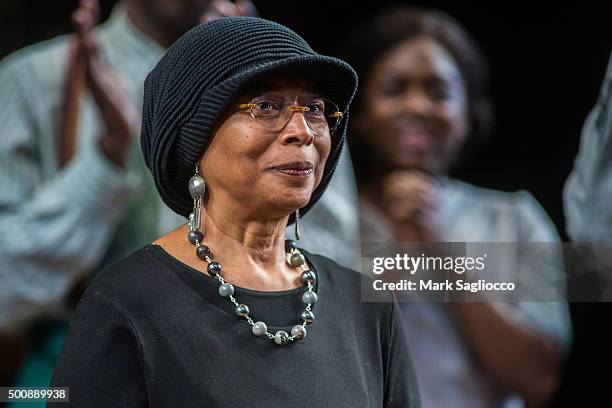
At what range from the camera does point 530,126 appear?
265 cm

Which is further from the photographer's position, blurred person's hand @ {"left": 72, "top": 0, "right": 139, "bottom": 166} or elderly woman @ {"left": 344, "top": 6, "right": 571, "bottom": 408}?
elderly woman @ {"left": 344, "top": 6, "right": 571, "bottom": 408}

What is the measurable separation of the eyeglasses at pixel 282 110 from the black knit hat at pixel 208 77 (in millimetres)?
37

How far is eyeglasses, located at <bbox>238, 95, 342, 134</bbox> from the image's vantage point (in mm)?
1407

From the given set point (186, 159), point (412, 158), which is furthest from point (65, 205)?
point (186, 159)

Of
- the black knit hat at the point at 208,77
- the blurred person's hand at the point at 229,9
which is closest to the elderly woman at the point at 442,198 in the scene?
the blurred person's hand at the point at 229,9

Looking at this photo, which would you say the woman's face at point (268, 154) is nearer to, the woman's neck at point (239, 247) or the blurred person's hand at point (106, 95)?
the woman's neck at point (239, 247)

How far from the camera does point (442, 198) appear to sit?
106 inches

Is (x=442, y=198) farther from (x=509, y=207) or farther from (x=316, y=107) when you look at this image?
(x=316, y=107)

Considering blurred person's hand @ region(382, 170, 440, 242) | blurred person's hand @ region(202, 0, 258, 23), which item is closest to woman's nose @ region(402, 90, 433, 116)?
blurred person's hand @ region(382, 170, 440, 242)

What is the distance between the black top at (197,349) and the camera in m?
1.34

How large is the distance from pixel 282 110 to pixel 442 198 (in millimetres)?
1345

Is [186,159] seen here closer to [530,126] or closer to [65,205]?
[65,205]

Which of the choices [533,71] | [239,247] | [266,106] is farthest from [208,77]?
[533,71]

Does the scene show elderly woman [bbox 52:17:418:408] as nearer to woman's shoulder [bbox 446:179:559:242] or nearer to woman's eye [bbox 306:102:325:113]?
woman's eye [bbox 306:102:325:113]
